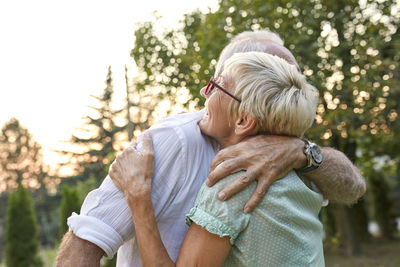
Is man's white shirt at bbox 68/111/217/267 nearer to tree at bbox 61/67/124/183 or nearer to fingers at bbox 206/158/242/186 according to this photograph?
fingers at bbox 206/158/242/186

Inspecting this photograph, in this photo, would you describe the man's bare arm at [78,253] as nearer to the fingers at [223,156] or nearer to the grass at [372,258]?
the fingers at [223,156]

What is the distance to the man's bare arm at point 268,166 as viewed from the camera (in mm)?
1206

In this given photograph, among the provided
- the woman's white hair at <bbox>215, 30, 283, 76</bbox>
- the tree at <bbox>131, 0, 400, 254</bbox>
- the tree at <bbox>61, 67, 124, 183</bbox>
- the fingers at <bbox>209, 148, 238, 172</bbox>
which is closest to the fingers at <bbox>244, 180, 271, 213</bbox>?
the fingers at <bbox>209, 148, 238, 172</bbox>

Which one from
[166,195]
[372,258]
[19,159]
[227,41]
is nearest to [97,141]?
[19,159]

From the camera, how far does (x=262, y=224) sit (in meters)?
1.20

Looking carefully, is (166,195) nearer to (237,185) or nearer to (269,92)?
(237,185)

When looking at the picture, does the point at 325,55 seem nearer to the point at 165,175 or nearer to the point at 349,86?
the point at 349,86

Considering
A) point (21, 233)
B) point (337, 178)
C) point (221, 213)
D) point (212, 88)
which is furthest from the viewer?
point (21, 233)

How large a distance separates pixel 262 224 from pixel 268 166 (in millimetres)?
164

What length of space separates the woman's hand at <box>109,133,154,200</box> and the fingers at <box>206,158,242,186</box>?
17 centimetres

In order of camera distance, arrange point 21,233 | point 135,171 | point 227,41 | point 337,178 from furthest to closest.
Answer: point 21,233 < point 227,41 < point 337,178 < point 135,171

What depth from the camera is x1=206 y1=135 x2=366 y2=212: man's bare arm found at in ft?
3.96

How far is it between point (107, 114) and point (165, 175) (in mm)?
21351

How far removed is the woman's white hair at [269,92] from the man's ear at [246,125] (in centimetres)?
1
